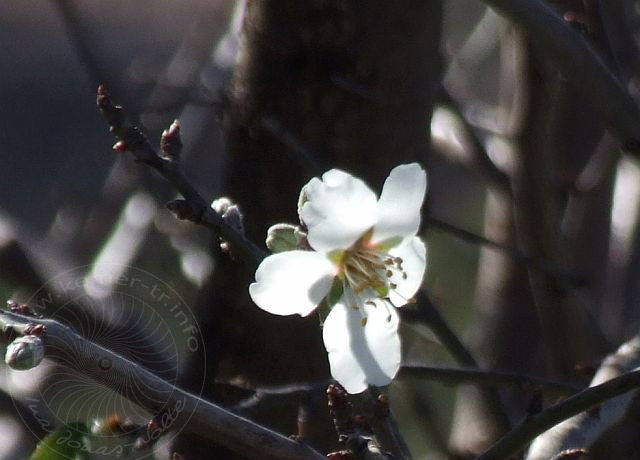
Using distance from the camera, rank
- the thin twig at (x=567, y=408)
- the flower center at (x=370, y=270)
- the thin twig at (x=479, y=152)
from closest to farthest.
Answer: the thin twig at (x=567, y=408)
the flower center at (x=370, y=270)
the thin twig at (x=479, y=152)

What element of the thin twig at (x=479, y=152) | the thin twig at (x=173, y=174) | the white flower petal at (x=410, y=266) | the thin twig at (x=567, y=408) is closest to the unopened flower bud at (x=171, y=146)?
the thin twig at (x=173, y=174)

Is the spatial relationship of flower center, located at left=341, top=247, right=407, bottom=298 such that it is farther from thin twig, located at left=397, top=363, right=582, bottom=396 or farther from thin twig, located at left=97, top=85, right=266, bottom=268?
thin twig, located at left=397, top=363, right=582, bottom=396

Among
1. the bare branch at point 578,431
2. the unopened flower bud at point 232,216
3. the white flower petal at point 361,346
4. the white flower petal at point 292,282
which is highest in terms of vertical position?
the unopened flower bud at point 232,216

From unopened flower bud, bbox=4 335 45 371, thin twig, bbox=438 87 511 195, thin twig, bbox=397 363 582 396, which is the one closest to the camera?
unopened flower bud, bbox=4 335 45 371

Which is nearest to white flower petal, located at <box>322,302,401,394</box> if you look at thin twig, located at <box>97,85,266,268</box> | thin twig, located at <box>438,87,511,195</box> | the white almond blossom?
the white almond blossom

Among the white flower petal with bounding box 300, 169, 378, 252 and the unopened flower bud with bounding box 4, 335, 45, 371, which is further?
the white flower petal with bounding box 300, 169, 378, 252

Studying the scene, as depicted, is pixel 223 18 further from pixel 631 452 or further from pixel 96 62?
pixel 631 452

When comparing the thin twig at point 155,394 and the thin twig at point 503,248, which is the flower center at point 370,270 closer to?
the thin twig at point 155,394
